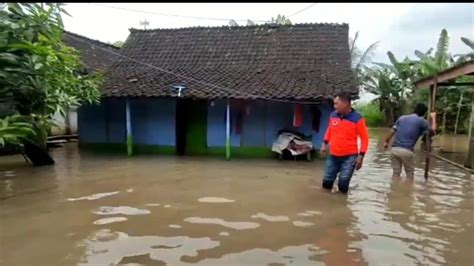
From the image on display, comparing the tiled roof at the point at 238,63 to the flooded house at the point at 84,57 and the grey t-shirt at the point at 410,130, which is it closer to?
the flooded house at the point at 84,57

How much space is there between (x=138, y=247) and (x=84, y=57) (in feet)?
47.0

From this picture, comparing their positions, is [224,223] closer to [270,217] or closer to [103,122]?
[270,217]

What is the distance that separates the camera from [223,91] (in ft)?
44.1

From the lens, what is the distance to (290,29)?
55.8 ft

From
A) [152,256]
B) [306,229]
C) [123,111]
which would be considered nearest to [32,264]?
[152,256]

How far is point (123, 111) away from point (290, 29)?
6827mm

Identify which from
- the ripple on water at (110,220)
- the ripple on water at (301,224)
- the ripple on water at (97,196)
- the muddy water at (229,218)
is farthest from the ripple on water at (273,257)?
the ripple on water at (97,196)

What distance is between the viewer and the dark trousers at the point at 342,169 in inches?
298

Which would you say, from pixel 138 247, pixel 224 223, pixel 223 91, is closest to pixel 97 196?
pixel 224 223

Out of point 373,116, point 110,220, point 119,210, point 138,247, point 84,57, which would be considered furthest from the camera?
point 373,116

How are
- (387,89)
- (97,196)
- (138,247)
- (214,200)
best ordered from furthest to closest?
(387,89), (97,196), (214,200), (138,247)

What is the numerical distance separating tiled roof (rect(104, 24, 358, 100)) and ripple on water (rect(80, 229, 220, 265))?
8094 millimetres

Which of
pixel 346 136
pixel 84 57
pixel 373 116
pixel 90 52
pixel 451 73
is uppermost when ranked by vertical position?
pixel 90 52

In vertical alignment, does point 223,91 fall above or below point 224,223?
above
